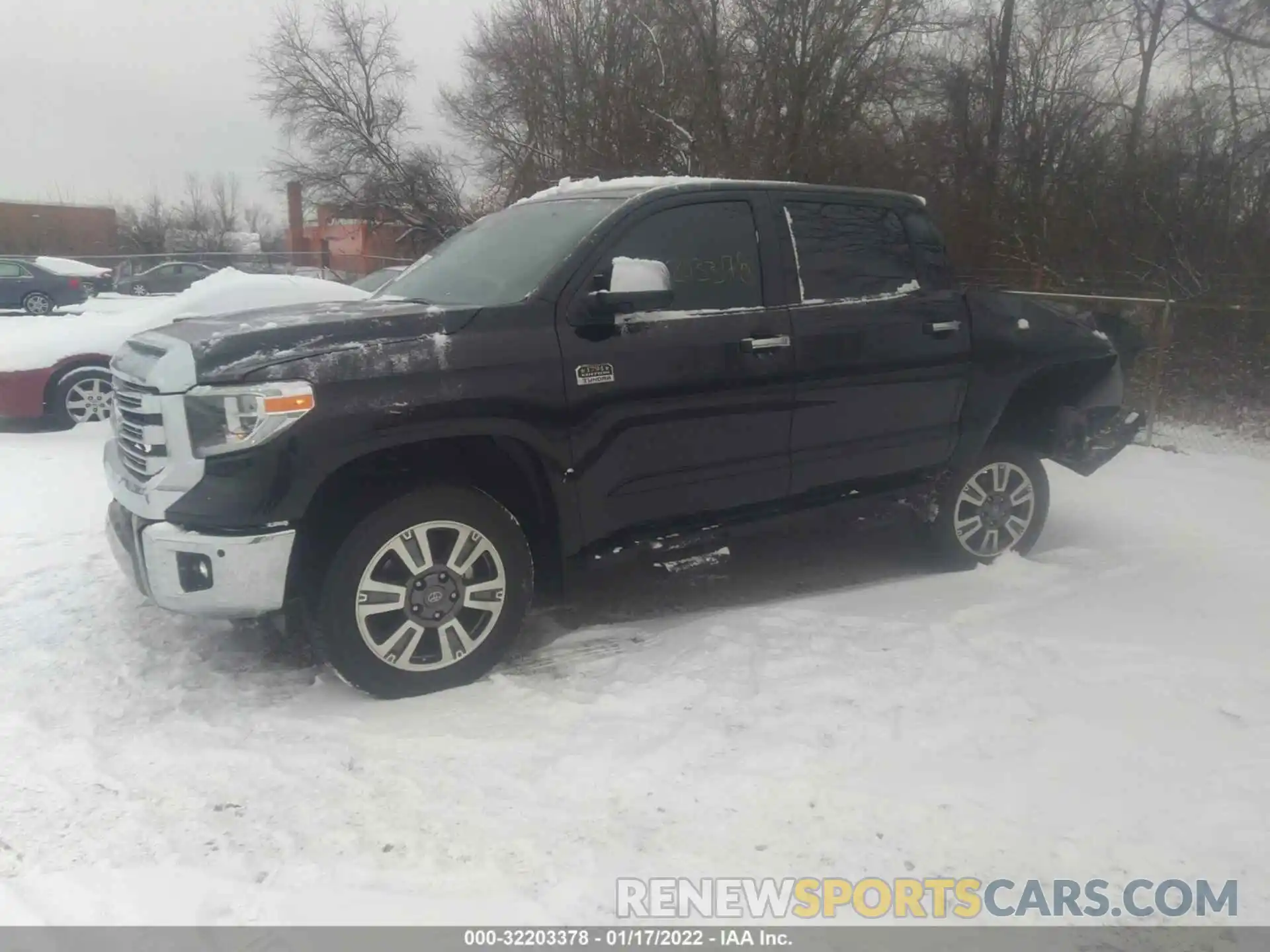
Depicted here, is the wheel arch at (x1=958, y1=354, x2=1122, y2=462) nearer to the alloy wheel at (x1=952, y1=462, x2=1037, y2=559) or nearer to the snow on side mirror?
the alloy wheel at (x1=952, y1=462, x2=1037, y2=559)

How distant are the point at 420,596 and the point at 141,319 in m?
6.75

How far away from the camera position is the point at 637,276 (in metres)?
3.77

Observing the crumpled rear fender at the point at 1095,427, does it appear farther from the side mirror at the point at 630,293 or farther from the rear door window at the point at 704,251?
the side mirror at the point at 630,293

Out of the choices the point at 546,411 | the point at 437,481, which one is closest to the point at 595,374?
the point at 546,411

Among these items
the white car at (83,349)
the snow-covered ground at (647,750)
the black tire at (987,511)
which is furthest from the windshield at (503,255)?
the white car at (83,349)

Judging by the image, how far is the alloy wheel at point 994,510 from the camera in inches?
203

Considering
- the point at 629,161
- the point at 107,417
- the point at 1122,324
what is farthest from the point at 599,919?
the point at 629,161

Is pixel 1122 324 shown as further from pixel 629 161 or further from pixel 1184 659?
pixel 629 161

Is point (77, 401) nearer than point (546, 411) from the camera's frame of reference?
No

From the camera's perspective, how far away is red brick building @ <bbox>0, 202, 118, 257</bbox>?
47594 millimetres

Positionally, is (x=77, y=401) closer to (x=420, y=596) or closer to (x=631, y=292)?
(x=420, y=596)

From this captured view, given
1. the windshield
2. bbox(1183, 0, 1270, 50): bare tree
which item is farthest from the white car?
bbox(1183, 0, 1270, 50): bare tree

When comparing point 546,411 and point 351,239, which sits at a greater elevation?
point 351,239

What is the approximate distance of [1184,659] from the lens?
403 centimetres
